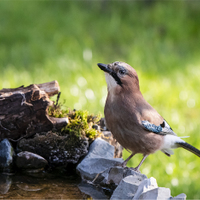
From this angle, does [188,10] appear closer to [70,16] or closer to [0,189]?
[70,16]

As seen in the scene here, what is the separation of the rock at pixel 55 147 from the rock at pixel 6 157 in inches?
5.0

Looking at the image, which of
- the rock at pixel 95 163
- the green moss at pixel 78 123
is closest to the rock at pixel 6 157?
the green moss at pixel 78 123

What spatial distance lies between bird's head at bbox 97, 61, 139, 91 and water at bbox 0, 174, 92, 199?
0.93m

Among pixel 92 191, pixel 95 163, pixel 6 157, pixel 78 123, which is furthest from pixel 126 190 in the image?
pixel 6 157

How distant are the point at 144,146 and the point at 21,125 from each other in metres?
1.20

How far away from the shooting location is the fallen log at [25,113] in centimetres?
339

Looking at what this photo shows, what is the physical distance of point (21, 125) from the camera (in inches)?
136

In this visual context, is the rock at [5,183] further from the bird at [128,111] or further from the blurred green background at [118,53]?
the blurred green background at [118,53]

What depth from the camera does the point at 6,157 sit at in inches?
132

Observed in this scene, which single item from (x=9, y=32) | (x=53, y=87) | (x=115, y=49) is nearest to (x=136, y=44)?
(x=115, y=49)

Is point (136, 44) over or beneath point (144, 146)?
over

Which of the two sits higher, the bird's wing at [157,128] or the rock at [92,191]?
the bird's wing at [157,128]

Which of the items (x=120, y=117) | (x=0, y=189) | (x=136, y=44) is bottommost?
(x=0, y=189)

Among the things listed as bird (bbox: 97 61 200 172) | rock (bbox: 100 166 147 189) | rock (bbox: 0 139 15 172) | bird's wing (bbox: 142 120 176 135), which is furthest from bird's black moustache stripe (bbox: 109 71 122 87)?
rock (bbox: 0 139 15 172)
